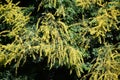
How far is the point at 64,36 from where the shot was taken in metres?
2.37

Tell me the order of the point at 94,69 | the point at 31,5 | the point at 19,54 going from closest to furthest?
the point at 19,54 < the point at 94,69 < the point at 31,5

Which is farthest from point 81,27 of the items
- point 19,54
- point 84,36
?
point 19,54

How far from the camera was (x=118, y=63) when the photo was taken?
236 cm

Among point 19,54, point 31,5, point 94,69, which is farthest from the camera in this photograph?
point 31,5

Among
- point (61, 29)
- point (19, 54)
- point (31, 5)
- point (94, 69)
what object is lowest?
point (94, 69)

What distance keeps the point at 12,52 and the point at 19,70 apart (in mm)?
342

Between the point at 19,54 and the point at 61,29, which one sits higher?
the point at 61,29

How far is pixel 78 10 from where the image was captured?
258 centimetres

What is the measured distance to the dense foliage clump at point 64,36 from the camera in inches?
90.0

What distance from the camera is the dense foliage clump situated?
229cm

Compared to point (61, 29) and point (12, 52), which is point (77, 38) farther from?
point (12, 52)

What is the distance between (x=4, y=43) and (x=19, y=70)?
320 millimetres

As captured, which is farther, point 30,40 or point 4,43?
point 4,43

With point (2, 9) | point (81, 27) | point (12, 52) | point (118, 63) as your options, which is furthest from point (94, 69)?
point (2, 9)
